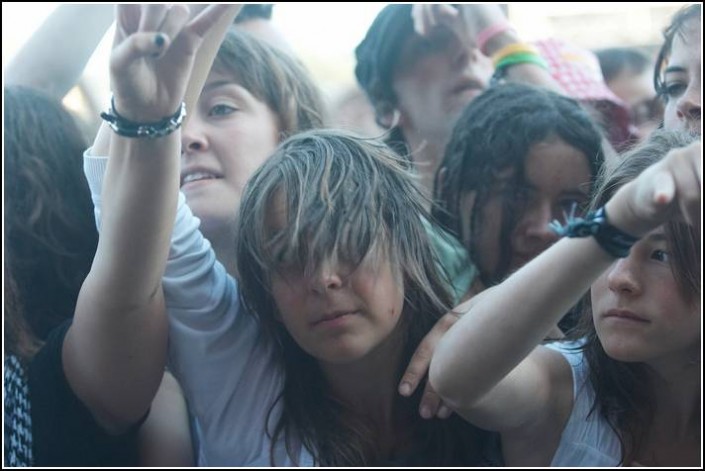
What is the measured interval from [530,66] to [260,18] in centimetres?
56

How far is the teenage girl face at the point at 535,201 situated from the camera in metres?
1.41

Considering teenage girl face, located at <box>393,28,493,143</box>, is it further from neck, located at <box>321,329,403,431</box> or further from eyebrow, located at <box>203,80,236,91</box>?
neck, located at <box>321,329,403,431</box>

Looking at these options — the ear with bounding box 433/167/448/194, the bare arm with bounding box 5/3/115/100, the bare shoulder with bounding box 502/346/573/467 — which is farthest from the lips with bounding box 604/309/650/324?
the bare arm with bounding box 5/3/115/100

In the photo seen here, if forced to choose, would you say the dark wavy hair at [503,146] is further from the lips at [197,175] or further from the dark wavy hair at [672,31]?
the lips at [197,175]

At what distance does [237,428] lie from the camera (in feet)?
3.83

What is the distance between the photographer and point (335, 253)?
3.68 ft

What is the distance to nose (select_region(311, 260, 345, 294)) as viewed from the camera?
1.10 meters

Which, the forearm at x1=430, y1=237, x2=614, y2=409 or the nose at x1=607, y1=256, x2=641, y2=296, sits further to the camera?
the nose at x1=607, y1=256, x2=641, y2=296

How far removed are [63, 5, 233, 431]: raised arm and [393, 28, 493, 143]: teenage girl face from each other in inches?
33.0

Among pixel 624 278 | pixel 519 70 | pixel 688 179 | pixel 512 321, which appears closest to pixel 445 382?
pixel 512 321

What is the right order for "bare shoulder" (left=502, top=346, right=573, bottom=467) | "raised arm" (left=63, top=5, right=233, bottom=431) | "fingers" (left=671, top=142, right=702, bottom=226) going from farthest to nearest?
1. "bare shoulder" (left=502, top=346, right=573, bottom=467)
2. "raised arm" (left=63, top=5, right=233, bottom=431)
3. "fingers" (left=671, top=142, right=702, bottom=226)

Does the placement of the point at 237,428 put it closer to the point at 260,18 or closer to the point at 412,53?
the point at 412,53

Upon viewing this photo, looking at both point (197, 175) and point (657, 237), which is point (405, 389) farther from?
point (197, 175)

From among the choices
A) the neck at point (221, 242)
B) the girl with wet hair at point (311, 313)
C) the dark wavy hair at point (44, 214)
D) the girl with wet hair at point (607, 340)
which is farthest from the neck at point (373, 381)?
the dark wavy hair at point (44, 214)
